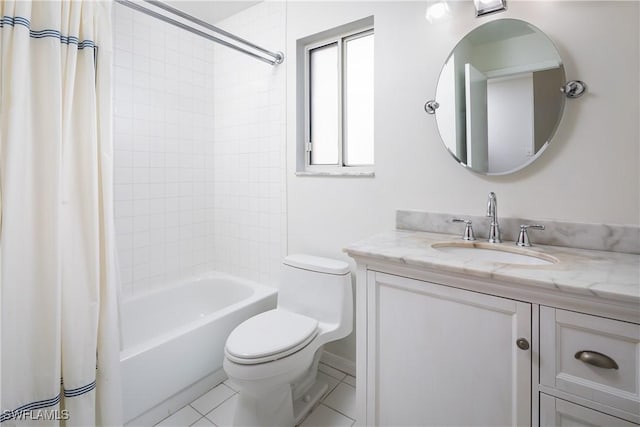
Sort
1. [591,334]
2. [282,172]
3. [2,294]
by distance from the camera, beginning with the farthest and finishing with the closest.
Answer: [282,172] < [2,294] < [591,334]

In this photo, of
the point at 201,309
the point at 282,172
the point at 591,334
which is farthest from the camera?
the point at 201,309

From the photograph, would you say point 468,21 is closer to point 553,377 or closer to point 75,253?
point 553,377

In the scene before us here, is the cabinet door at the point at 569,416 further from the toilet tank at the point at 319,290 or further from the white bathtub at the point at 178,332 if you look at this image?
the white bathtub at the point at 178,332

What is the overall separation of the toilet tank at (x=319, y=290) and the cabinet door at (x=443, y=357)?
17.6 inches

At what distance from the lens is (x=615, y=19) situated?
112 centimetres

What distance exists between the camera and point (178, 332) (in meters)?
1.60

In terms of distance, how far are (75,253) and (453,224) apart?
61.1 inches

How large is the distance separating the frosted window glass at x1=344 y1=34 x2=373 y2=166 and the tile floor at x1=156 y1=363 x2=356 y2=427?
51.2 inches

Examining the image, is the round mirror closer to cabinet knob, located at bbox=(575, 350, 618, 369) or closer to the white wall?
the white wall

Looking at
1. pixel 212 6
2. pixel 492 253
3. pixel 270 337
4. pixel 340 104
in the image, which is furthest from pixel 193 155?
pixel 492 253

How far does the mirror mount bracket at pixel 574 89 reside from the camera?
3.86 feet

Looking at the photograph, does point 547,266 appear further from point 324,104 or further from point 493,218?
point 324,104

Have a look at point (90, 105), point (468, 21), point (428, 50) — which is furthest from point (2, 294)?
point (468, 21)

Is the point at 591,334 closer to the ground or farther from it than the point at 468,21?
closer to the ground
